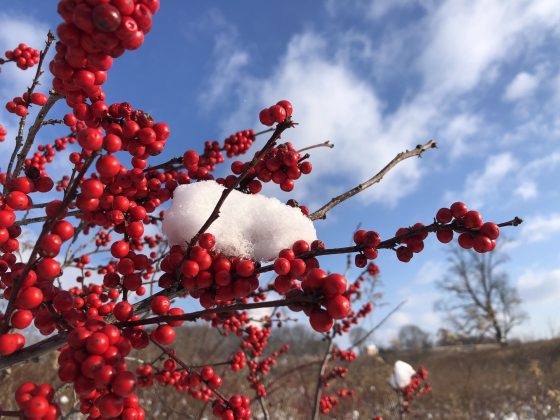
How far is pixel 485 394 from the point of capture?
12.5 meters

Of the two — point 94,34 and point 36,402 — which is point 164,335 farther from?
point 94,34

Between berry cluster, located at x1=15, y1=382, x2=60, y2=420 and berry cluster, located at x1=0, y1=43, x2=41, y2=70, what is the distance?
9.74 ft

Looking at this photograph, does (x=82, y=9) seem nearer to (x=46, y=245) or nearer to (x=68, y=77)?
(x=68, y=77)

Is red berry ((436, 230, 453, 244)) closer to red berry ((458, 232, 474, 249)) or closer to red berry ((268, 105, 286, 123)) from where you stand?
red berry ((458, 232, 474, 249))

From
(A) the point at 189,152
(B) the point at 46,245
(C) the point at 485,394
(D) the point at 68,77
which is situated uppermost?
(A) the point at 189,152

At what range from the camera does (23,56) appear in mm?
2955

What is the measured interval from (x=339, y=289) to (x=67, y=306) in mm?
746

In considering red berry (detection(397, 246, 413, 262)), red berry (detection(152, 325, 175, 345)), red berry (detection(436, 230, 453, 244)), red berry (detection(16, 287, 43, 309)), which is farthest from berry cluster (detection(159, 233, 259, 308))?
red berry (detection(436, 230, 453, 244))

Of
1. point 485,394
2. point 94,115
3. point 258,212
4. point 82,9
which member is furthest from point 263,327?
point 485,394

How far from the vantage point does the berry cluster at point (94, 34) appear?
78cm

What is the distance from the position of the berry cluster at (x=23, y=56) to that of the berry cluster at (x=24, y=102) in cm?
97

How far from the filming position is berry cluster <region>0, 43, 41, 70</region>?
295 cm

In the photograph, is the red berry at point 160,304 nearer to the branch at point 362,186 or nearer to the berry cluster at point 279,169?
the berry cluster at point 279,169

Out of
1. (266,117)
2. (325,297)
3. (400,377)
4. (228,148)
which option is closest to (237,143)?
(228,148)
